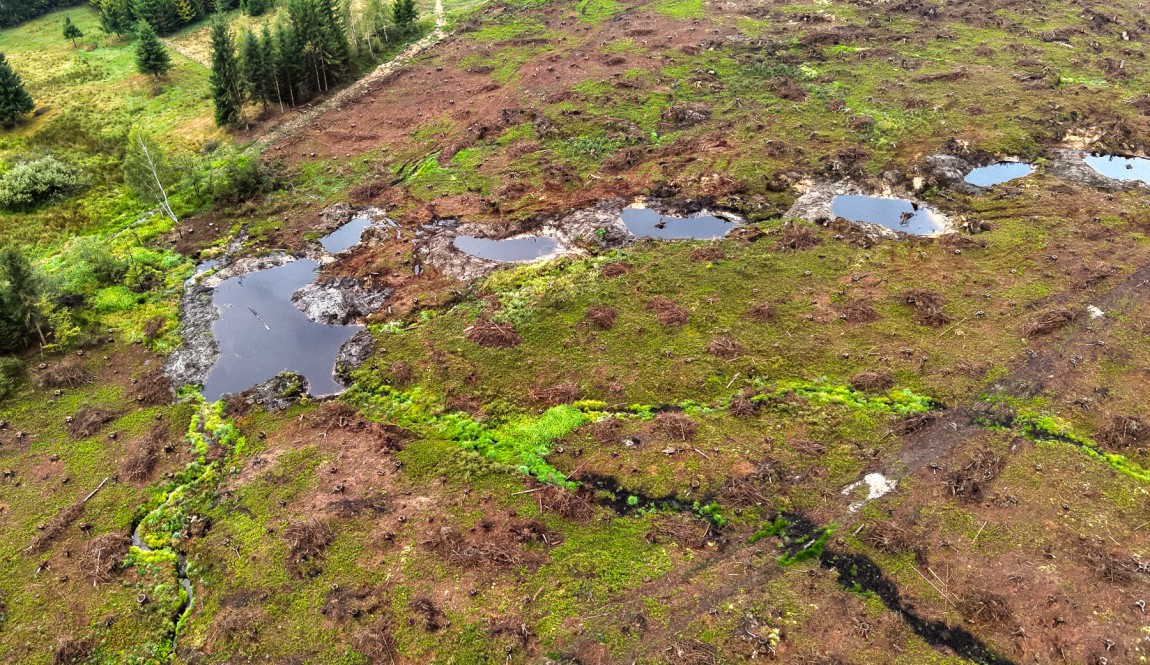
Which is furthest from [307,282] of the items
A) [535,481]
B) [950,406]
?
[950,406]

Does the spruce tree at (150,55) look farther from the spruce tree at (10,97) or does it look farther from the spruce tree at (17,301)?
the spruce tree at (17,301)

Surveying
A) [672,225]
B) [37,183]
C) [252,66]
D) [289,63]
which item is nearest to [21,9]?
[252,66]

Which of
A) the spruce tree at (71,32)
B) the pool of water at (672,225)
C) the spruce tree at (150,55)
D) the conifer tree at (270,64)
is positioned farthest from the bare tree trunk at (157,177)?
the spruce tree at (71,32)

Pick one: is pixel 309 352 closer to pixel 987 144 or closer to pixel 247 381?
pixel 247 381

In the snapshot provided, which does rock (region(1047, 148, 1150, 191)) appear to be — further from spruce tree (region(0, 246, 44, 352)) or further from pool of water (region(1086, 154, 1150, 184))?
spruce tree (region(0, 246, 44, 352))

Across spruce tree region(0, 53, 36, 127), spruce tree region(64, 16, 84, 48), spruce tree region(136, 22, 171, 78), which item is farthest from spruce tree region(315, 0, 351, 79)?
spruce tree region(64, 16, 84, 48)

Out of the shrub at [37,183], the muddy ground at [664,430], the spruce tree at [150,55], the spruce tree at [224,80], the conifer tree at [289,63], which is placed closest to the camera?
the muddy ground at [664,430]
